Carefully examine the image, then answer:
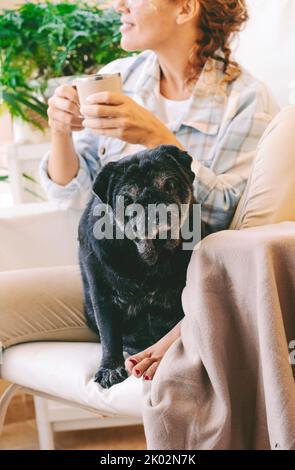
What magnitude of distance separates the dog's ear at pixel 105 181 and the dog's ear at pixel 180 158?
0.26 feet

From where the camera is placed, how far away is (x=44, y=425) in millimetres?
1937

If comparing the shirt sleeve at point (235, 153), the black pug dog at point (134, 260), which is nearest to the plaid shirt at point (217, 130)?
the shirt sleeve at point (235, 153)

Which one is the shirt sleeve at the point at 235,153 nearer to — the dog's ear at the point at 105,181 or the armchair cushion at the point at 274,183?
the armchair cushion at the point at 274,183

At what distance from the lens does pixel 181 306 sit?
1.23 m

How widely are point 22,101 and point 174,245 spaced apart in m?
1.12

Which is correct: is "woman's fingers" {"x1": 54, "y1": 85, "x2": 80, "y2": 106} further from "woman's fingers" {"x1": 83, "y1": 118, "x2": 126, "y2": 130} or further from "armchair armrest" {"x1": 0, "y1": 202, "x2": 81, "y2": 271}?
"armchair armrest" {"x1": 0, "y1": 202, "x2": 81, "y2": 271}

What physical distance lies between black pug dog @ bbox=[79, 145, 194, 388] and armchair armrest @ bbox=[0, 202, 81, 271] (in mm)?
344

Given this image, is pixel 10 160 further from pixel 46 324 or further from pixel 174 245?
pixel 174 245

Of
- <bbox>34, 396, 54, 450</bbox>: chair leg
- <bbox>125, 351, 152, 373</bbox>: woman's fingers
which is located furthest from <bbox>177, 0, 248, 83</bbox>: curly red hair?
<bbox>34, 396, 54, 450</bbox>: chair leg

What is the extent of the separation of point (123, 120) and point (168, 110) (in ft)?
0.95

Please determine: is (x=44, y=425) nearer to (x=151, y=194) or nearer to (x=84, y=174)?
(x=84, y=174)

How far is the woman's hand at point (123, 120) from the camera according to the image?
1189mm

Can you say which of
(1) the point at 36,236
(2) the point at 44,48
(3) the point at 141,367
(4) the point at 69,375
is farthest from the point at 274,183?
(2) the point at 44,48

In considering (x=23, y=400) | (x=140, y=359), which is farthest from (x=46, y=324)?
(x=23, y=400)
